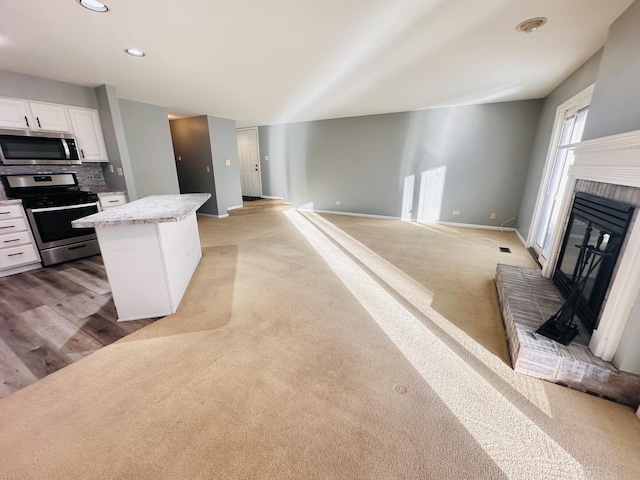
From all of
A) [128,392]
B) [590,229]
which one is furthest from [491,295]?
[128,392]

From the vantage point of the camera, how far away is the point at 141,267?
219 cm

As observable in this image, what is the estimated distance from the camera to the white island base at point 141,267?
6.86 ft

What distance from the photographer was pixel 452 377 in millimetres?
1661

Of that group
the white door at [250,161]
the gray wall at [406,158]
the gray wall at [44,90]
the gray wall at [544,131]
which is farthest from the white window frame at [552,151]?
the white door at [250,161]

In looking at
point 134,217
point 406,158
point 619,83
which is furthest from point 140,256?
point 406,158

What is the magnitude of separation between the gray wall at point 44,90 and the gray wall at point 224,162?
2402 millimetres

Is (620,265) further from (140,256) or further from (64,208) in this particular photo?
(64,208)

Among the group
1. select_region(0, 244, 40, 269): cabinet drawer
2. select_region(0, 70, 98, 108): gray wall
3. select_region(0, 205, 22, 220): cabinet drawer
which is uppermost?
select_region(0, 70, 98, 108): gray wall

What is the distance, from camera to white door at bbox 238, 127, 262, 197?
7727 mm

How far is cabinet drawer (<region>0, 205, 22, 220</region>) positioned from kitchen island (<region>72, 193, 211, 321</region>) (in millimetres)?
1928

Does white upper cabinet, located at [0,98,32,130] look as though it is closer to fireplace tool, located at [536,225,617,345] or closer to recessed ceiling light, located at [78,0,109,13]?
recessed ceiling light, located at [78,0,109,13]

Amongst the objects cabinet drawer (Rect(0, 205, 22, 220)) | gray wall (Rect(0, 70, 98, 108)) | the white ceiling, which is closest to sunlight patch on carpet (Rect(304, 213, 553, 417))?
the white ceiling

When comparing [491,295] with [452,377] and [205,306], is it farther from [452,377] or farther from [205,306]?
[205,306]

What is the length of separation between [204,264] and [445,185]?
5.10 meters
